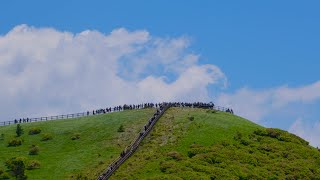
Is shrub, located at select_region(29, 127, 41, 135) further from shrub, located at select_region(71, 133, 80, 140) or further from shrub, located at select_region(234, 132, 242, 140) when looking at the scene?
shrub, located at select_region(234, 132, 242, 140)

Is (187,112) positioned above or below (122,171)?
above

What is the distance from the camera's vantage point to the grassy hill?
89.2 m

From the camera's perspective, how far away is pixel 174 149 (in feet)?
315

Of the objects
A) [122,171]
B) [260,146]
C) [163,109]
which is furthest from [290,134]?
[122,171]

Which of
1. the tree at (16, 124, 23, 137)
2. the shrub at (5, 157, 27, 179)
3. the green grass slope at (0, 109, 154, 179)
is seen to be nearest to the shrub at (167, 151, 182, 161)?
the green grass slope at (0, 109, 154, 179)

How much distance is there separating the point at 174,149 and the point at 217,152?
717cm

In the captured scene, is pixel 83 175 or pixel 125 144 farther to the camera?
pixel 125 144

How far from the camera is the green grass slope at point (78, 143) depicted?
308ft

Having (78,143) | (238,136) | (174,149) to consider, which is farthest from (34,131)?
(238,136)

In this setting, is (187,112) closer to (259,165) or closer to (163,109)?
(163,109)

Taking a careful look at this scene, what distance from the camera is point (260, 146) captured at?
100 metres

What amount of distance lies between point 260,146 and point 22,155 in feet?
138

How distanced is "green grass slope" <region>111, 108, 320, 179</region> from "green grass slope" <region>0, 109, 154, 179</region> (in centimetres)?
530

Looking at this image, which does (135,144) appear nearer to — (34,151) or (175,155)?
(175,155)
